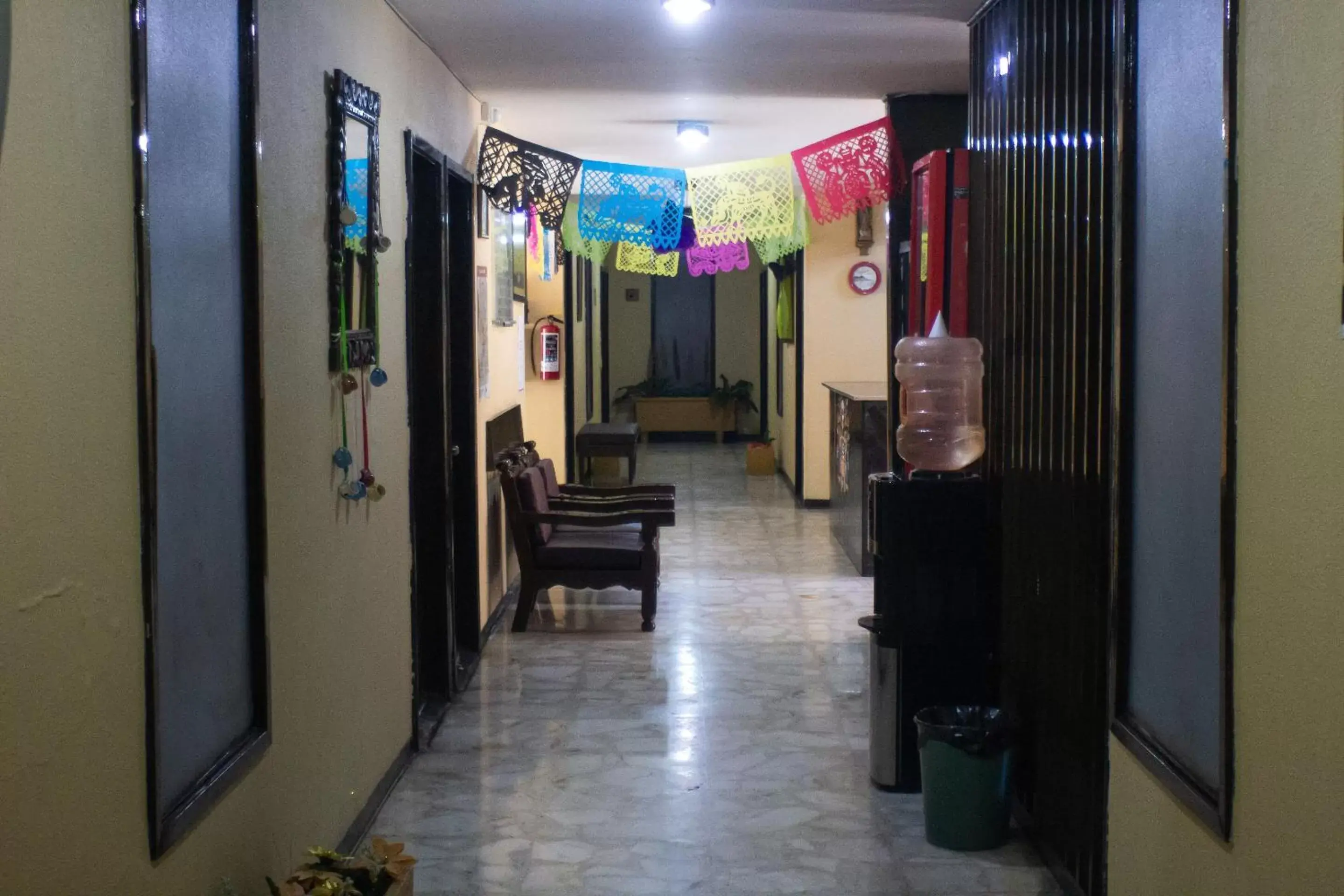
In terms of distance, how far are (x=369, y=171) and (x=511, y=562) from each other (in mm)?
3841

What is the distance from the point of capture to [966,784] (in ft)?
12.1

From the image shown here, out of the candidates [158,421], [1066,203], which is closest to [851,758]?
[1066,203]

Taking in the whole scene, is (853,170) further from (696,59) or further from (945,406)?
(945,406)

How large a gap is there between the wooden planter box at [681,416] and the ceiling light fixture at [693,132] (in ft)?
28.4

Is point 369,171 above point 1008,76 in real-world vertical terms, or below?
below

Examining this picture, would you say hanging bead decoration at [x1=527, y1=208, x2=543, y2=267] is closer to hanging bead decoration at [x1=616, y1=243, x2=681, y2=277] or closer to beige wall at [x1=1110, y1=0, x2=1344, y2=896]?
hanging bead decoration at [x1=616, y1=243, x2=681, y2=277]

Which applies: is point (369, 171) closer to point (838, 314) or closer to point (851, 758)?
point (851, 758)

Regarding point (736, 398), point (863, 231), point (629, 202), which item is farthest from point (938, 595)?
point (736, 398)

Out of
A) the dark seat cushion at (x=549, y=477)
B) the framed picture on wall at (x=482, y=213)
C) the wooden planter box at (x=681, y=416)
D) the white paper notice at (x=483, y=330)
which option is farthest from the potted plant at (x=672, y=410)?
the framed picture on wall at (x=482, y=213)

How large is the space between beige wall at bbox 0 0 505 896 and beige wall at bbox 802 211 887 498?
6942 mm

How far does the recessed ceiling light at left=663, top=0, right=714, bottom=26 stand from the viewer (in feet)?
13.2

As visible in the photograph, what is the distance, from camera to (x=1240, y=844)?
2.13m

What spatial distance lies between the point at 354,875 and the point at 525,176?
11.6 feet

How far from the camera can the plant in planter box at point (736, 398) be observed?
51.8 ft
